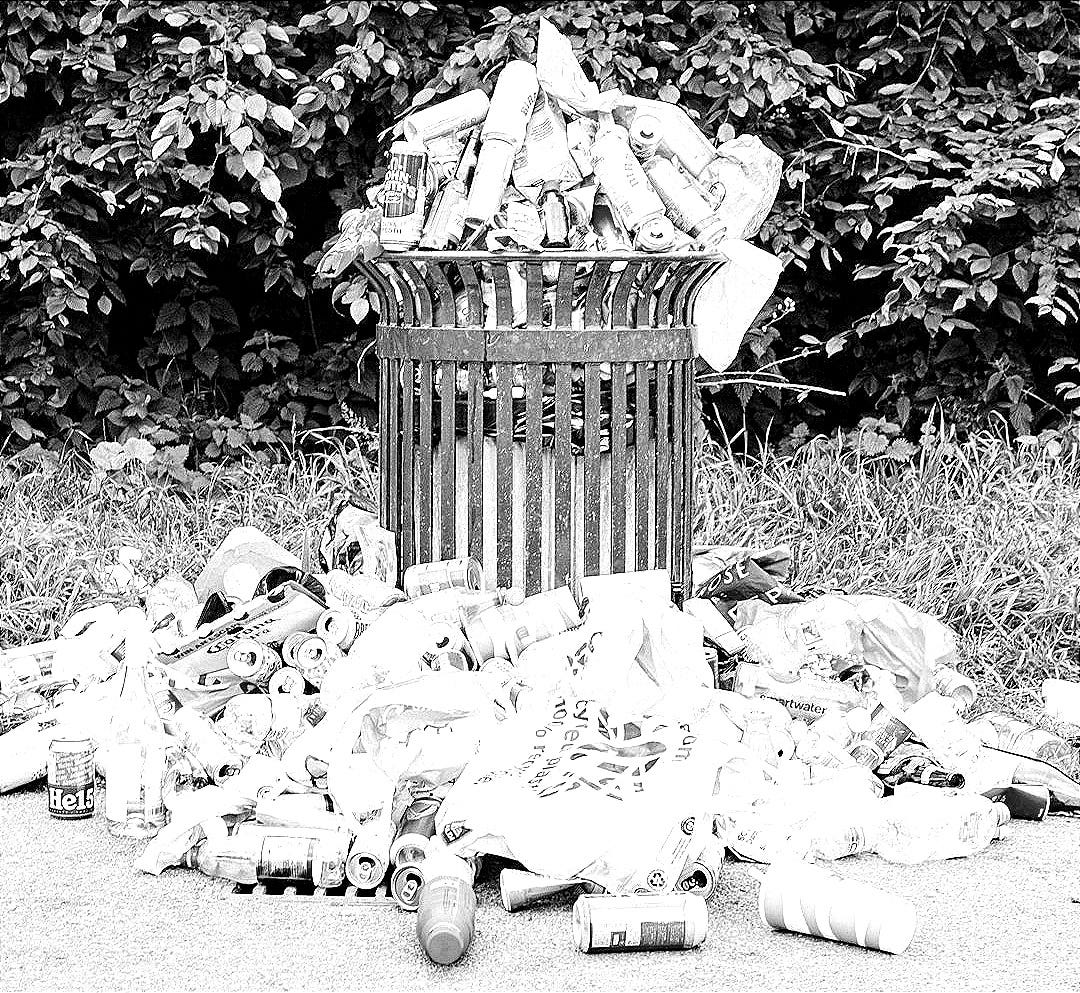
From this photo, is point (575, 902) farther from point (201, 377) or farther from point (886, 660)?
point (201, 377)

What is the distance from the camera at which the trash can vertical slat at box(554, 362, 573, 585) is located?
3.22 metres

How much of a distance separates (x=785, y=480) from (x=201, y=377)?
2.30 meters

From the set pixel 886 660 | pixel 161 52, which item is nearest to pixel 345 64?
pixel 161 52

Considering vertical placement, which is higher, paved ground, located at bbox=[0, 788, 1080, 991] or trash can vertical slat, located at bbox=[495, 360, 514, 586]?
trash can vertical slat, located at bbox=[495, 360, 514, 586]

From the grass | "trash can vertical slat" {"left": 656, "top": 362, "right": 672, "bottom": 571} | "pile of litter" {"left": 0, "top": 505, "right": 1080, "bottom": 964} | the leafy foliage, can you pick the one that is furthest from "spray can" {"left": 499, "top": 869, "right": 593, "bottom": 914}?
the leafy foliage

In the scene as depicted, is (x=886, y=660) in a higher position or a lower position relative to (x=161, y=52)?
lower

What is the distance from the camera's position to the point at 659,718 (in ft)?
9.07

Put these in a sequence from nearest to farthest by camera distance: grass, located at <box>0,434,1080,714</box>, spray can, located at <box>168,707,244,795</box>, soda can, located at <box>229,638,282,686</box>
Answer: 1. spray can, located at <box>168,707,244,795</box>
2. soda can, located at <box>229,638,282,686</box>
3. grass, located at <box>0,434,1080,714</box>

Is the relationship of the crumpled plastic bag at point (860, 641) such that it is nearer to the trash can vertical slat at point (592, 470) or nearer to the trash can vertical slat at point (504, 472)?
the trash can vertical slat at point (592, 470)

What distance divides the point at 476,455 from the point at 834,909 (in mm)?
1331

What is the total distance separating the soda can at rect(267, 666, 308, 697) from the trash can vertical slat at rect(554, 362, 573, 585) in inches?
24.0

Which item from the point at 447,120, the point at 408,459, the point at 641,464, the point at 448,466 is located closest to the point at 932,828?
the point at 641,464

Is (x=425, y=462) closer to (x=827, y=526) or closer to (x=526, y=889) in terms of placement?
(x=526, y=889)

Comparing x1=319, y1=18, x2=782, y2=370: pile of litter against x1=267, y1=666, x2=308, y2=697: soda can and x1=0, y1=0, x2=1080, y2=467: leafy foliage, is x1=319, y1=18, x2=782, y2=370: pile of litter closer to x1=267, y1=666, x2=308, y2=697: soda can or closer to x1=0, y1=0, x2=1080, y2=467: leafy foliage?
x1=267, y1=666, x2=308, y2=697: soda can
